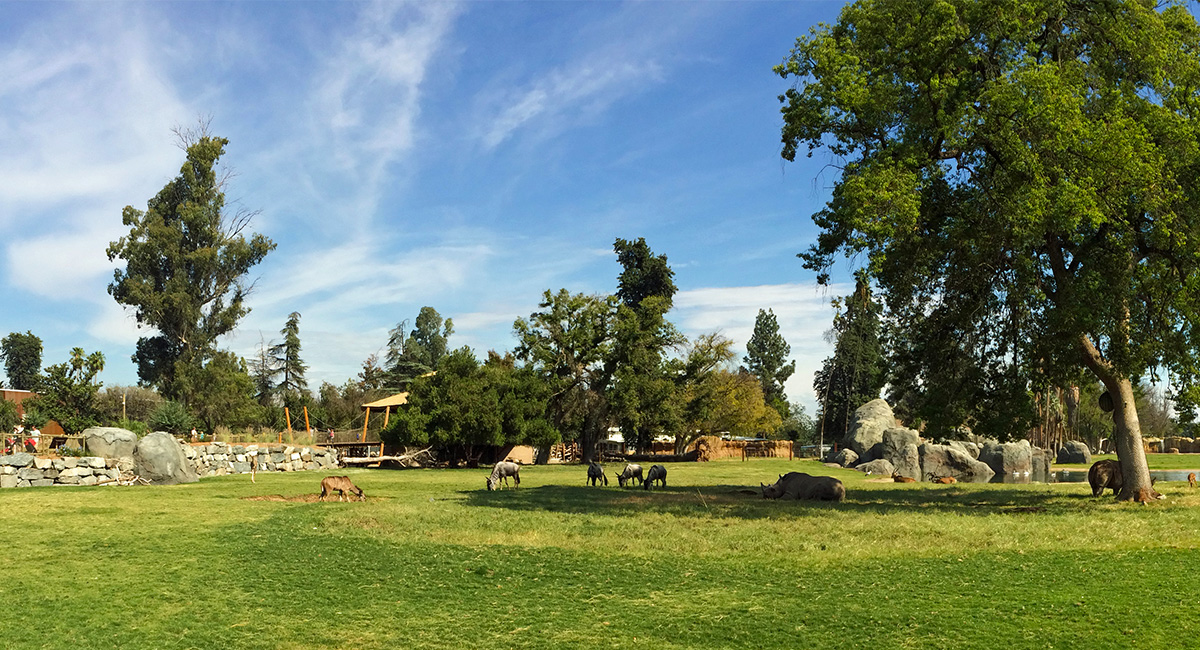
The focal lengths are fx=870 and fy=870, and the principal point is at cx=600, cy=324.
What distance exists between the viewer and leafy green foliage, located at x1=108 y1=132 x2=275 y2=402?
52.5 metres

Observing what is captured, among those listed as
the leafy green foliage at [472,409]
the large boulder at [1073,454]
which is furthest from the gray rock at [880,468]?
the large boulder at [1073,454]

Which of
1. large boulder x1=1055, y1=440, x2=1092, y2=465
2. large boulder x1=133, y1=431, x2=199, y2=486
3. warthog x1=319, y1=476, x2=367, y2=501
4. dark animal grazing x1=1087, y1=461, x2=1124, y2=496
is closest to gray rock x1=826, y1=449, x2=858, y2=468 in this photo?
large boulder x1=1055, y1=440, x2=1092, y2=465

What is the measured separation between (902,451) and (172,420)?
33.0 meters

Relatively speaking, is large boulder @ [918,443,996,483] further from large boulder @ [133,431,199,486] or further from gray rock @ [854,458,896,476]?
large boulder @ [133,431,199,486]

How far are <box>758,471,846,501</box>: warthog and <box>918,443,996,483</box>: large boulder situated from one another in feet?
53.5

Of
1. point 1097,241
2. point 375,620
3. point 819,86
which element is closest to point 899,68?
point 819,86

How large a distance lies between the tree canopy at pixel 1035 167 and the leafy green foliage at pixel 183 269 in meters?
43.7

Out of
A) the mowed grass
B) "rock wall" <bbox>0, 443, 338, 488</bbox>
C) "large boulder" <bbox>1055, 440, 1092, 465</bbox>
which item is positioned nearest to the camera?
the mowed grass

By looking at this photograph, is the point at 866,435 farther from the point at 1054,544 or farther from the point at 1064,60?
the point at 1054,544

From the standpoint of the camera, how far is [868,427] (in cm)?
5106

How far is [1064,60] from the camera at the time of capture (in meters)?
19.4

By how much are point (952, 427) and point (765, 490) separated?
15.8 ft

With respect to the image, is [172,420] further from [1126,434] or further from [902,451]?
[1126,434]

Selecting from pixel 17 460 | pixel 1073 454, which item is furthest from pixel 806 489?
pixel 1073 454
